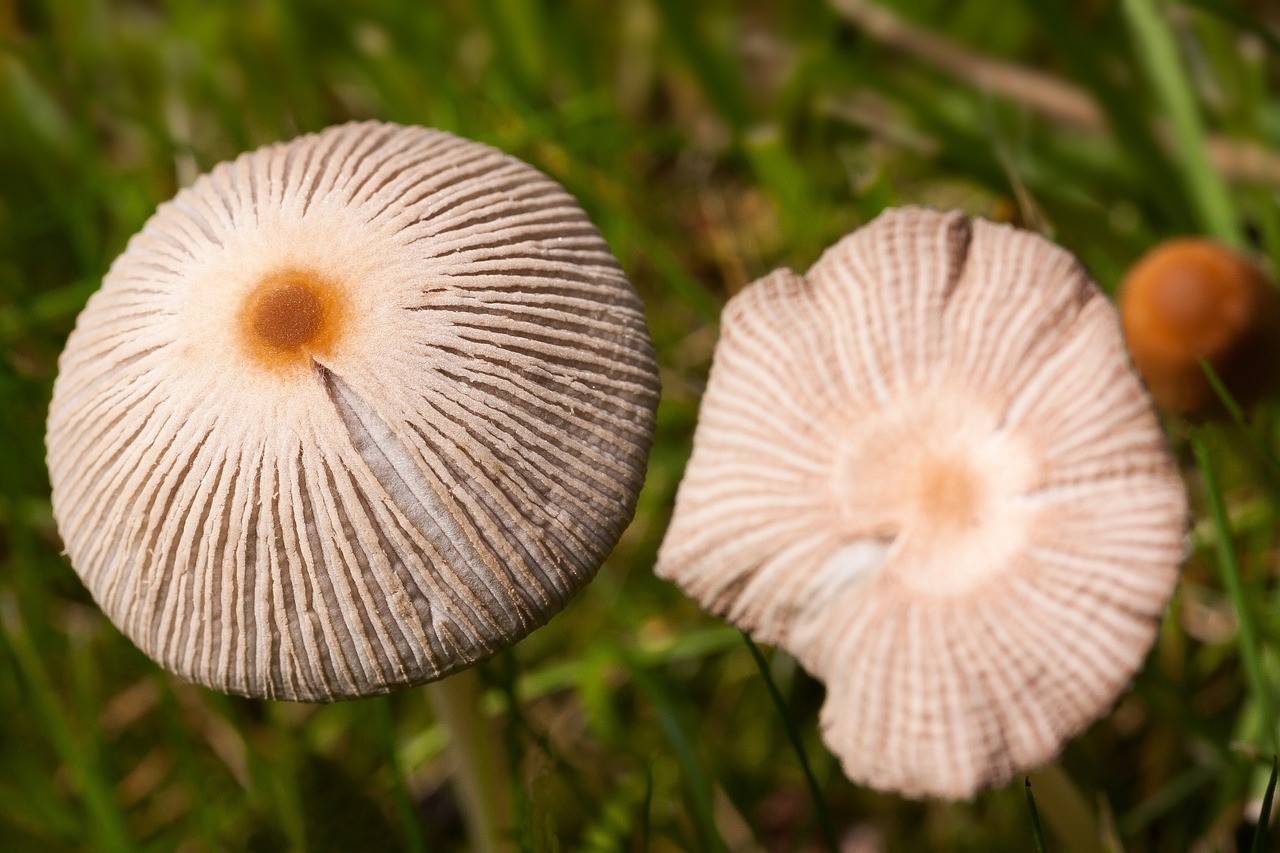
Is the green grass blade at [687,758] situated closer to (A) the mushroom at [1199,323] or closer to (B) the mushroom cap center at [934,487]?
(B) the mushroom cap center at [934,487]

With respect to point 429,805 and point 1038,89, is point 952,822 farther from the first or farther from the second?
point 1038,89

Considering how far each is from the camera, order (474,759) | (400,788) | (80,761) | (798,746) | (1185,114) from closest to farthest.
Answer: (798,746) < (400,788) < (474,759) < (80,761) < (1185,114)

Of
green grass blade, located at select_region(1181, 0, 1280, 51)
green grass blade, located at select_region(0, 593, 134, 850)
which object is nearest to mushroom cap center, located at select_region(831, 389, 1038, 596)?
green grass blade, located at select_region(1181, 0, 1280, 51)

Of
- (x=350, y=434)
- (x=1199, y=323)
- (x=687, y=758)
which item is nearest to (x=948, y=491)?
(x=350, y=434)

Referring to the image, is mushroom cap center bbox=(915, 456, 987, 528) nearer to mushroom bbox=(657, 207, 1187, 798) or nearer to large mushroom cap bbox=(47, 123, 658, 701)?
mushroom bbox=(657, 207, 1187, 798)

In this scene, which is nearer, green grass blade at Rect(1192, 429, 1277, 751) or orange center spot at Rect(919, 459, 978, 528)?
orange center spot at Rect(919, 459, 978, 528)

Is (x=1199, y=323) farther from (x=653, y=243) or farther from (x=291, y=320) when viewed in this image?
(x=291, y=320)
